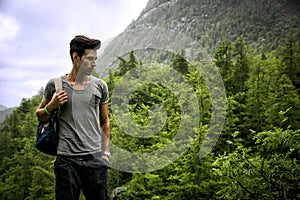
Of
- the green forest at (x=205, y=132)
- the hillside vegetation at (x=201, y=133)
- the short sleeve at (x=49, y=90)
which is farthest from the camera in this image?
the green forest at (x=205, y=132)

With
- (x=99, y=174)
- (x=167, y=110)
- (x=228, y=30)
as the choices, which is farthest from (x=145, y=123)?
(x=228, y=30)

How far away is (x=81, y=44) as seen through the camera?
2.06 meters

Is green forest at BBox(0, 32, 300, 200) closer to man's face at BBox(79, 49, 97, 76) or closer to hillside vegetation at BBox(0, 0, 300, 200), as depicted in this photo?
hillside vegetation at BBox(0, 0, 300, 200)

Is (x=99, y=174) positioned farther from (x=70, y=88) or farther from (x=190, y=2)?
(x=190, y=2)

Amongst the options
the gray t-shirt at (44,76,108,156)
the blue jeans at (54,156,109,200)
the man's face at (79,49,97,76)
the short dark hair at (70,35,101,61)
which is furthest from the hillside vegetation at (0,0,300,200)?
the short dark hair at (70,35,101,61)

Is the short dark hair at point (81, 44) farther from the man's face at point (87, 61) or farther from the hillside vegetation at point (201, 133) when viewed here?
the hillside vegetation at point (201, 133)

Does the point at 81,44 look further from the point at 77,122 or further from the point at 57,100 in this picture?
the point at 77,122

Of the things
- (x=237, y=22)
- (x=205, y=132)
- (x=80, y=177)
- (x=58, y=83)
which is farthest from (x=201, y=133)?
(x=237, y=22)

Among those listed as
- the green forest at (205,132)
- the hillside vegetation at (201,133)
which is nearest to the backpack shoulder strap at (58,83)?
the hillside vegetation at (201,133)

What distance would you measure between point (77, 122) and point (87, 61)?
18.0 inches

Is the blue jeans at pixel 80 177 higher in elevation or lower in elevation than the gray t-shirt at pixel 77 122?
lower

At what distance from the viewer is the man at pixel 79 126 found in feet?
6.42

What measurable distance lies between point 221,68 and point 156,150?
9.73 meters

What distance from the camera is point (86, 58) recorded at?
2.08 meters
